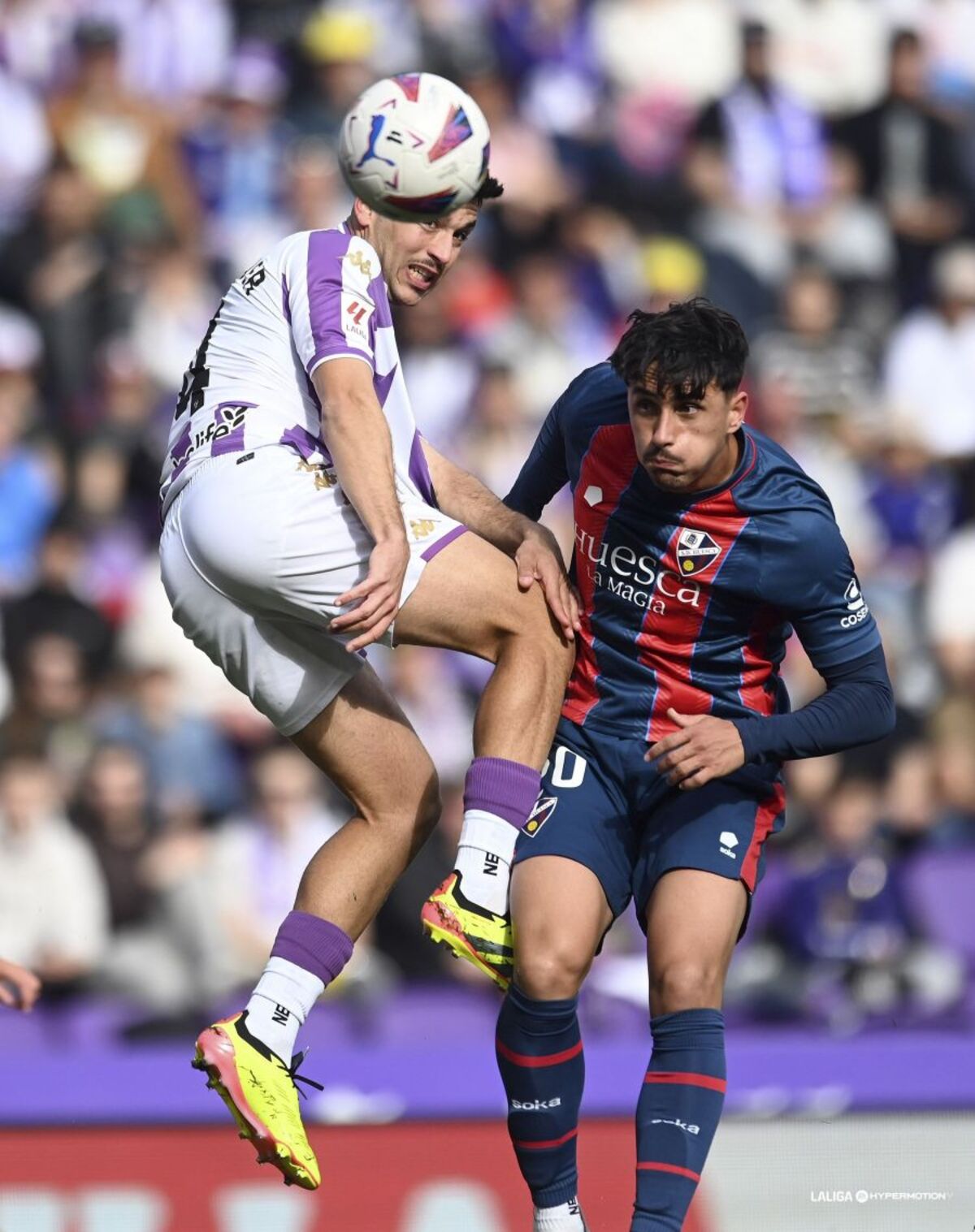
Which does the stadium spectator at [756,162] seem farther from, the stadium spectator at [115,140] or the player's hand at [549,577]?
the player's hand at [549,577]

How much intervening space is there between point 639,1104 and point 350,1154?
1936mm

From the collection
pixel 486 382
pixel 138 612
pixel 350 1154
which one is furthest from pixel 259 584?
pixel 486 382

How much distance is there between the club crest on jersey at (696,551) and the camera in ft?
16.7

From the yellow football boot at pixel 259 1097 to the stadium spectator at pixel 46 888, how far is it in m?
3.64

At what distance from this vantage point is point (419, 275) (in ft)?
16.6

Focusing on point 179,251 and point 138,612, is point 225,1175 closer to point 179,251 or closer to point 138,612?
point 138,612

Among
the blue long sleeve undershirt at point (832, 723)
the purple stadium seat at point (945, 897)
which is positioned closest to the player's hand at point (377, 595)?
the blue long sleeve undershirt at point (832, 723)

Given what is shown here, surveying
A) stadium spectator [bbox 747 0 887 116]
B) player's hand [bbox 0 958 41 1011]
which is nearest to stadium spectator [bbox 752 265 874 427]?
stadium spectator [bbox 747 0 887 116]

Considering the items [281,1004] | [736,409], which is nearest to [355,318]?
[736,409]

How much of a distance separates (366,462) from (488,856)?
105cm

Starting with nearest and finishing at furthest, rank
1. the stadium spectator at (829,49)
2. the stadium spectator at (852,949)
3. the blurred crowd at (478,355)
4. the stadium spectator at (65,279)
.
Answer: the stadium spectator at (852,949) < the blurred crowd at (478,355) < the stadium spectator at (65,279) < the stadium spectator at (829,49)

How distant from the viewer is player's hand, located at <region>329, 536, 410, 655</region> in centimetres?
464

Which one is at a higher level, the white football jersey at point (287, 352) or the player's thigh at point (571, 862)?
the white football jersey at point (287, 352)

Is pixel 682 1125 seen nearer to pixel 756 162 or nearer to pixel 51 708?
pixel 51 708
